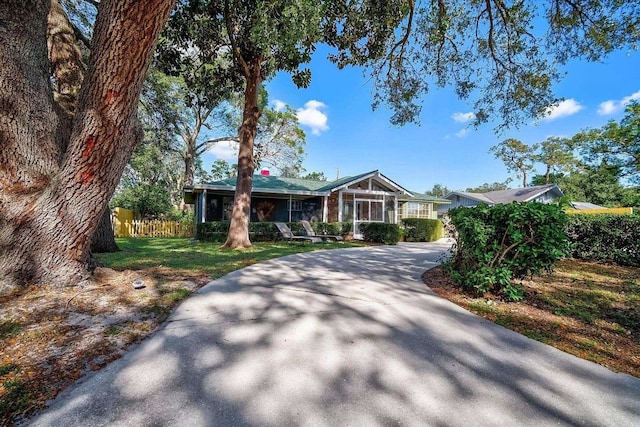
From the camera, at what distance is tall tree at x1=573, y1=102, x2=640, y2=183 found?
13328 mm

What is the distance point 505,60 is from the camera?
28.5ft

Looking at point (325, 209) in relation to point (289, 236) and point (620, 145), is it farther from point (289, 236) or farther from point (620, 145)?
point (620, 145)

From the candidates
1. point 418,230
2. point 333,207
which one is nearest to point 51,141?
point 333,207

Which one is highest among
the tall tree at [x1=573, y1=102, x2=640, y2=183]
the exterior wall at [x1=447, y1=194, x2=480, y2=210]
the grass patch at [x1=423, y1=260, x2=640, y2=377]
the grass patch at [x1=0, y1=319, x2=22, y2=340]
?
the tall tree at [x1=573, y1=102, x2=640, y2=183]

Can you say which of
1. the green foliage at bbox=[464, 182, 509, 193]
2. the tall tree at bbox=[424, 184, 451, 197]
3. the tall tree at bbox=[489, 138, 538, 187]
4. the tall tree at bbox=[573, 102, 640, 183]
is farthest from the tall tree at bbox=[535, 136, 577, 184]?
the tall tree at bbox=[424, 184, 451, 197]

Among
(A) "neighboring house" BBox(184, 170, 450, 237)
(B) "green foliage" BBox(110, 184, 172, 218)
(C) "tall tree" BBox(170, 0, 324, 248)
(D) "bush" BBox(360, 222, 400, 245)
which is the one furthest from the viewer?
(B) "green foliage" BBox(110, 184, 172, 218)

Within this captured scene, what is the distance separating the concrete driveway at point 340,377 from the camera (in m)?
1.76

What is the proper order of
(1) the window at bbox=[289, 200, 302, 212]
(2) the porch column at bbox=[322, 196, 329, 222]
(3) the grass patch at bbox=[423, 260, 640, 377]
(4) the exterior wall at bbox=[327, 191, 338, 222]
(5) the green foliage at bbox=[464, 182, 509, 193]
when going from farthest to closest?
1. (5) the green foliage at bbox=[464, 182, 509, 193]
2. (4) the exterior wall at bbox=[327, 191, 338, 222]
3. (1) the window at bbox=[289, 200, 302, 212]
4. (2) the porch column at bbox=[322, 196, 329, 222]
5. (3) the grass patch at bbox=[423, 260, 640, 377]

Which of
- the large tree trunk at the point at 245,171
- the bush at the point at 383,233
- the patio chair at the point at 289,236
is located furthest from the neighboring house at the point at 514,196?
the large tree trunk at the point at 245,171

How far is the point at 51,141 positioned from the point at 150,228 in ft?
47.4

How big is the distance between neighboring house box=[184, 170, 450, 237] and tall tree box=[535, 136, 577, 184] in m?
28.6

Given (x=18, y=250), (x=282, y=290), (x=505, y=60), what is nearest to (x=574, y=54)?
(x=505, y=60)

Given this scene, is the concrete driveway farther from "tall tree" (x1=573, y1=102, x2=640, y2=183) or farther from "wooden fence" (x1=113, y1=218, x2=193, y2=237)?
"tall tree" (x1=573, y1=102, x2=640, y2=183)

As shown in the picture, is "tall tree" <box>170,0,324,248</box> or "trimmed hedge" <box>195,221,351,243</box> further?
"trimmed hedge" <box>195,221,351,243</box>
